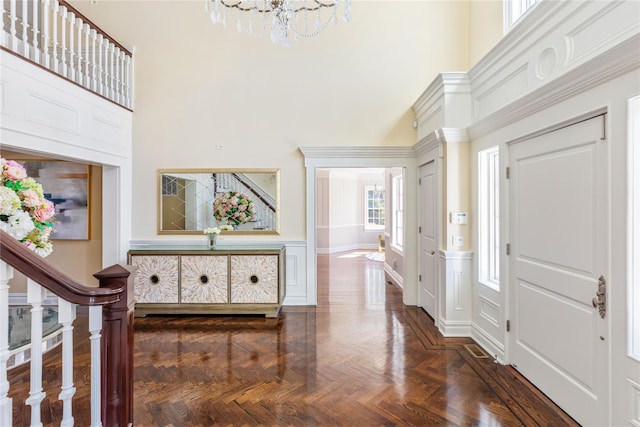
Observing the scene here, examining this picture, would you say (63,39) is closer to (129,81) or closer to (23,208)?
(129,81)

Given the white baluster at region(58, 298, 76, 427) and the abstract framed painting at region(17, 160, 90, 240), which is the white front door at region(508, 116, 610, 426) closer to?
the white baluster at region(58, 298, 76, 427)

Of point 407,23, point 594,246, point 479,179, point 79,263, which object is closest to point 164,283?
point 79,263

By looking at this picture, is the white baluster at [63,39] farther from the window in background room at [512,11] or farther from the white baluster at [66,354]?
the window in background room at [512,11]

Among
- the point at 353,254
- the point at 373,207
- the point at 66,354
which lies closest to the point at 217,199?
the point at 66,354

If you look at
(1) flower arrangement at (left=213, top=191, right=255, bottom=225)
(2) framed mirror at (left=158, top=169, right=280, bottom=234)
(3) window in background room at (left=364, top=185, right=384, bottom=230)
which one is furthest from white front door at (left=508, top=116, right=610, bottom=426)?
(3) window in background room at (left=364, top=185, right=384, bottom=230)

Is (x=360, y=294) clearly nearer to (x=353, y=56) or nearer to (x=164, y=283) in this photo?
(x=164, y=283)

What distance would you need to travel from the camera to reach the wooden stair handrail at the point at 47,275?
114 cm

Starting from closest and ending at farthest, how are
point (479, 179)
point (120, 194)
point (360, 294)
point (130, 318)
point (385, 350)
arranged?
point (130, 318) → point (385, 350) → point (479, 179) → point (120, 194) → point (360, 294)

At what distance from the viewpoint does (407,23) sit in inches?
186

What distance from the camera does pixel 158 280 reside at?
436cm

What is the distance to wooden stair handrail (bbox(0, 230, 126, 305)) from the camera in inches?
45.1

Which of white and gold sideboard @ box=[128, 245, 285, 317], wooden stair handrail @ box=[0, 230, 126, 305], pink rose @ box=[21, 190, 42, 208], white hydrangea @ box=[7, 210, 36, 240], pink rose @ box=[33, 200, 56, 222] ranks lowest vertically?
white and gold sideboard @ box=[128, 245, 285, 317]

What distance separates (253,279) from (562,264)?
339cm

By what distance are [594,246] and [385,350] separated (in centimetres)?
206
